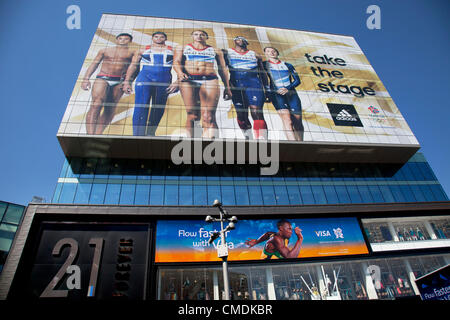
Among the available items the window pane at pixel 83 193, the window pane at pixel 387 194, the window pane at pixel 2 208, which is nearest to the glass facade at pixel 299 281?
the window pane at pixel 387 194

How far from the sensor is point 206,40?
34594mm

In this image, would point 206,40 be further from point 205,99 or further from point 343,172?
point 343,172

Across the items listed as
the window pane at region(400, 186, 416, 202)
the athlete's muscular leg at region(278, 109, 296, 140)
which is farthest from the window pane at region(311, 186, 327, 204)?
the window pane at region(400, 186, 416, 202)

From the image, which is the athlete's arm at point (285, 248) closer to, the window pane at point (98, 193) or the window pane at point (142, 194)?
the window pane at point (142, 194)

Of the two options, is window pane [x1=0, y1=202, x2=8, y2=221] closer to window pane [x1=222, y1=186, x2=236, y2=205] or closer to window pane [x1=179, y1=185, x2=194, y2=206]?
window pane [x1=179, y1=185, x2=194, y2=206]

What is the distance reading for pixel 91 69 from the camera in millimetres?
28891

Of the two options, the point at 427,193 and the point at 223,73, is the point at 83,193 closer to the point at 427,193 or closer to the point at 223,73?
the point at 223,73

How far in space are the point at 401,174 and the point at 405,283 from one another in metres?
12.9

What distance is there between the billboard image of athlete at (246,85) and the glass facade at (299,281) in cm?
1338

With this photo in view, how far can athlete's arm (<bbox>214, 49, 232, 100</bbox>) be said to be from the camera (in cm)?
2912

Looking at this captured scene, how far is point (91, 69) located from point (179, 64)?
403 inches

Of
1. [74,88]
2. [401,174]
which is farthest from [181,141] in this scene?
[401,174]

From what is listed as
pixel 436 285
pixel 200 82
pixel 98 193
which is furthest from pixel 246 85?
pixel 436 285

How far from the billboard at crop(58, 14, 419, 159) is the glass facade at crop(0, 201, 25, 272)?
13.1m
